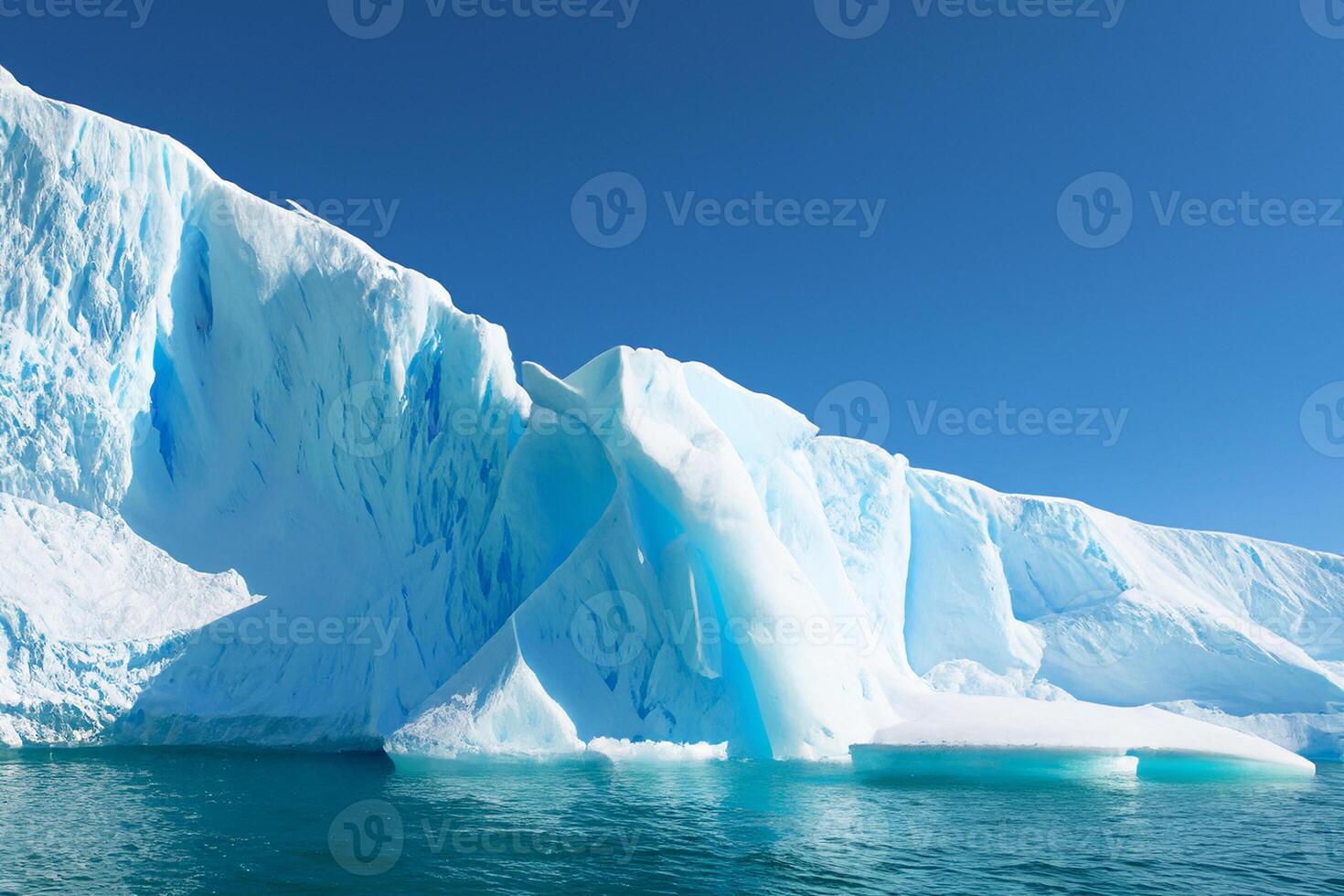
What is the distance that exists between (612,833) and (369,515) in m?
12.4

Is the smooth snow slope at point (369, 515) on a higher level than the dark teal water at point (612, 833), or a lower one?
higher

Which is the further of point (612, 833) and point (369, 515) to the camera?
point (369, 515)

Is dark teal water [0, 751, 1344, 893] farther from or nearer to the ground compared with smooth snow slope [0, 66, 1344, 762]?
nearer to the ground

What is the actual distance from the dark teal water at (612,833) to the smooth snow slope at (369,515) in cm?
168

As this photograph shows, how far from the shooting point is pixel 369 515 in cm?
2084

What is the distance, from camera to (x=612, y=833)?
413 inches

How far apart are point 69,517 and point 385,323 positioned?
7.40 m

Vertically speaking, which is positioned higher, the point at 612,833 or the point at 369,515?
the point at 369,515

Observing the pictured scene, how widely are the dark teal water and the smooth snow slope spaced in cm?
168

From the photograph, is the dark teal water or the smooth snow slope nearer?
the dark teal water

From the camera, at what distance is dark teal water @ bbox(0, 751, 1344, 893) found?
856 centimetres

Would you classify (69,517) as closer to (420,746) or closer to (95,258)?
(95,258)

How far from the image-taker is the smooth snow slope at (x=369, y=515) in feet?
54.3

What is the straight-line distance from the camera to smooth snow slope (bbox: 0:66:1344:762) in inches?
652
